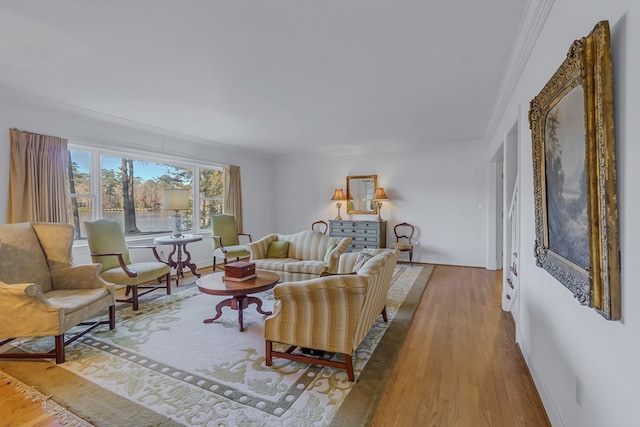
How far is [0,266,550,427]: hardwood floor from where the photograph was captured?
181 cm

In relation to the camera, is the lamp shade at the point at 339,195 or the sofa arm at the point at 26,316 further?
the lamp shade at the point at 339,195

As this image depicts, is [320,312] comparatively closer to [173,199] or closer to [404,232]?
[173,199]

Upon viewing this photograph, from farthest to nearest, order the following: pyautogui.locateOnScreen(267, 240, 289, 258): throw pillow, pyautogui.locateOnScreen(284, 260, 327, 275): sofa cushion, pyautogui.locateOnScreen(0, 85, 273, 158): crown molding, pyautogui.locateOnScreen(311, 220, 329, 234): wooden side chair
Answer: pyautogui.locateOnScreen(311, 220, 329, 234): wooden side chair
pyautogui.locateOnScreen(267, 240, 289, 258): throw pillow
pyautogui.locateOnScreen(284, 260, 327, 275): sofa cushion
pyautogui.locateOnScreen(0, 85, 273, 158): crown molding

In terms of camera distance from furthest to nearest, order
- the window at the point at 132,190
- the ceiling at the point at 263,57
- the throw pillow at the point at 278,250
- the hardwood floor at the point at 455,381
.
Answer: the throw pillow at the point at 278,250
the window at the point at 132,190
the ceiling at the point at 263,57
the hardwood floor at the point at 455,381

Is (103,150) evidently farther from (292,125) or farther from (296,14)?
(296,14)

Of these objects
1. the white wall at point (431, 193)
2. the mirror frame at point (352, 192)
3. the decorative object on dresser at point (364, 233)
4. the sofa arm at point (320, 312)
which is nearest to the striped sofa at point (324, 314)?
the sofa arm at point (320, 312)

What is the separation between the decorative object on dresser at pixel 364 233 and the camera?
6.37m

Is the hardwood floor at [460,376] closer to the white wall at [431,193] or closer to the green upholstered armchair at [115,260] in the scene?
the white wall at [431,193]

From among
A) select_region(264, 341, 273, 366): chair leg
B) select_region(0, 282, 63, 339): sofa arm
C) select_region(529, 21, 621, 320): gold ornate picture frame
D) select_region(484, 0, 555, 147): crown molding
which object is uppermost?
select_region(484, 0, 555, 147): crown molding

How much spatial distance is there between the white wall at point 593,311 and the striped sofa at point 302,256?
7.47 feet

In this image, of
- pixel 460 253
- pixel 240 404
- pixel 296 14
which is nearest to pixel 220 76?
pixel 296 14

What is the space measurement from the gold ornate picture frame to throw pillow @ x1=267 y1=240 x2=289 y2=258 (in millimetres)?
3399

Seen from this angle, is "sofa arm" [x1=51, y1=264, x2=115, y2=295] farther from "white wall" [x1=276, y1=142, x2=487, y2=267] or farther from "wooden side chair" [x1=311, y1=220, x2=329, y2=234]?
"white wall" [x1=276, y1=142, x2=487, y2=267]

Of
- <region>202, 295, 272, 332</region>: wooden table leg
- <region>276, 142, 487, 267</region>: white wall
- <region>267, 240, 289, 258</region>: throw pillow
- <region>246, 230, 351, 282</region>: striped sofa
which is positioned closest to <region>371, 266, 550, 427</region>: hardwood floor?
<region>246, 230, 351, 282</region>: striped sofa
